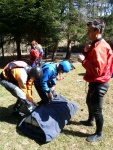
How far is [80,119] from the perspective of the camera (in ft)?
15.6

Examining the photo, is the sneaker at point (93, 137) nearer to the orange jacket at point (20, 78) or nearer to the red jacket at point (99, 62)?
the red jacket at point (99, 62)

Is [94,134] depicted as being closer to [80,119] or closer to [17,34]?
[80,119]

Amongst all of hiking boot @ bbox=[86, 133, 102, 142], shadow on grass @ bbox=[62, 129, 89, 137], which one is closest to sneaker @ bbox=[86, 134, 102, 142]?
hiking boot @ bbox=[86, 133, 102, 142]

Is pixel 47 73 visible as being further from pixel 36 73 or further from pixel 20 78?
pixel 20 78

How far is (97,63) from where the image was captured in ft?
10.5

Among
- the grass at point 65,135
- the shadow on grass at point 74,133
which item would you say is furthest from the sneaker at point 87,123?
the shadow on grass at point 74,133

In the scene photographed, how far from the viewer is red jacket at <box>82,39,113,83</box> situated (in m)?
3.21

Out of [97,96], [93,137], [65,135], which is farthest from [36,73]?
[93,137]

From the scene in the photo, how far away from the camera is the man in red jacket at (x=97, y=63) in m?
3.24

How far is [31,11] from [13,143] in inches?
438

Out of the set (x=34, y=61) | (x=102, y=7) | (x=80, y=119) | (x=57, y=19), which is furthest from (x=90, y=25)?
(x=102, y=7)

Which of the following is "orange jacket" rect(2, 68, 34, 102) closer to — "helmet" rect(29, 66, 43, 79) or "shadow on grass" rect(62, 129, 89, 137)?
"helmet" rect(29, 66, 43, 79)

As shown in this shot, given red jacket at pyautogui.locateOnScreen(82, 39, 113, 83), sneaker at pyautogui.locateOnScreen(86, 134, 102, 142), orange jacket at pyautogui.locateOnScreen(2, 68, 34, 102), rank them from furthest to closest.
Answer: orange jacket at pyautogui.locateOnScreen(2, 68, 34, 102)
sneaker at pyautogui.locateOnScreen(86, 134, 102, 142)
red jacket at pyautogui.locateOnScreen(82, 39, 113, 83)

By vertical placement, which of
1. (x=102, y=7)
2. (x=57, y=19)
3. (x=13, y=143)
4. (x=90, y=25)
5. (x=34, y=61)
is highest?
(x=102, y=7)
